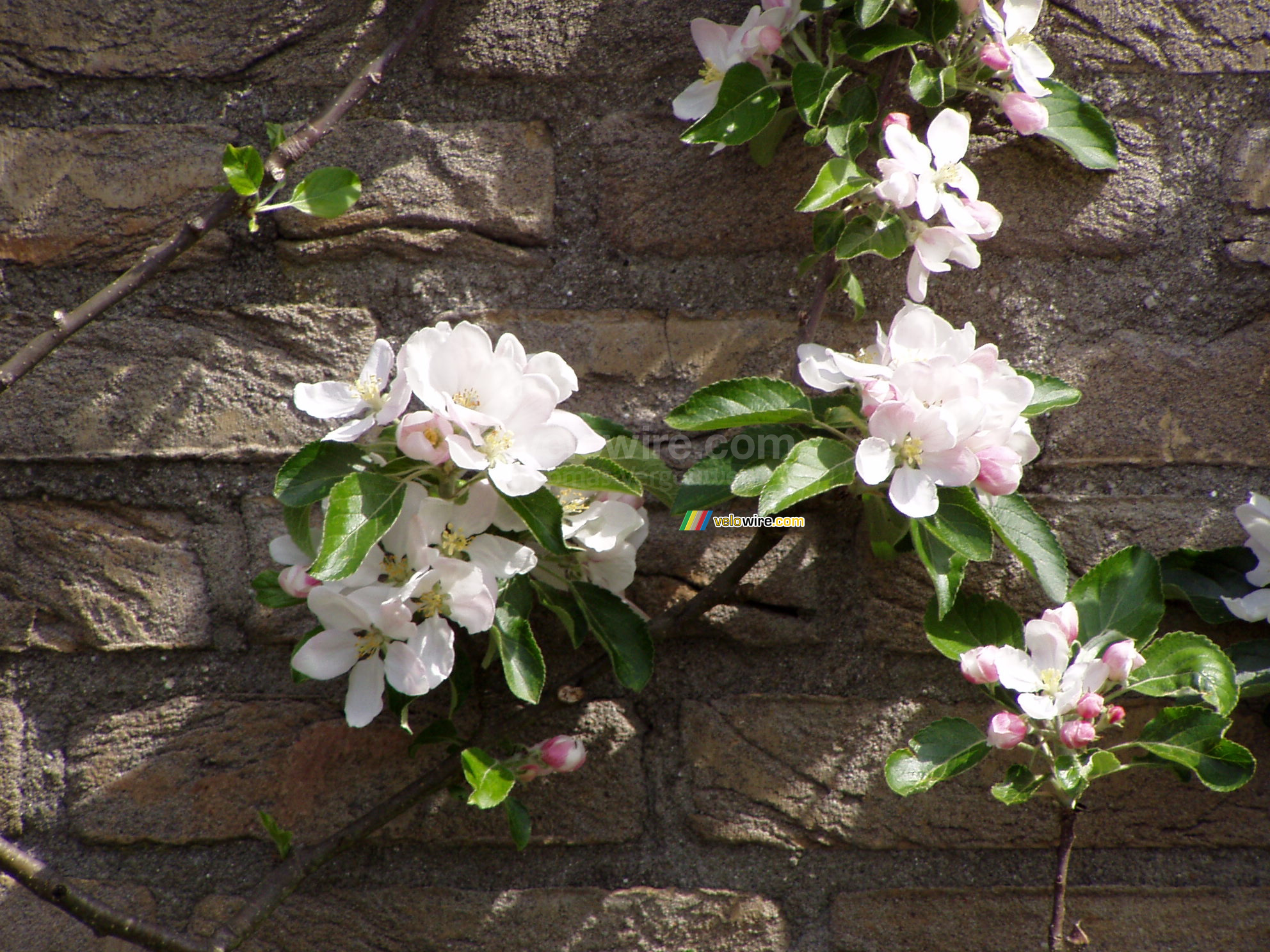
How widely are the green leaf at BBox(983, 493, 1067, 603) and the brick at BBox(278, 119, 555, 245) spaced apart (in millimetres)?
522

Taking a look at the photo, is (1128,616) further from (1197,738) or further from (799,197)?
(799,197)

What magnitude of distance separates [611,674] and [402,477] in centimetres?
32

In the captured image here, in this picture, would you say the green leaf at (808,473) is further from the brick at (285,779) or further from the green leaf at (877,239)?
the brick at (285,779)

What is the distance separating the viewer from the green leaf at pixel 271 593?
871 millimetres

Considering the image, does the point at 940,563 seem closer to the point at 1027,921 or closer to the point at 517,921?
the point at 1027,921

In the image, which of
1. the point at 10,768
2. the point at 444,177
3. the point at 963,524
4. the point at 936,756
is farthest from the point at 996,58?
the point at 10,768

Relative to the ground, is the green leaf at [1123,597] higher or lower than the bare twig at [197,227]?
lower

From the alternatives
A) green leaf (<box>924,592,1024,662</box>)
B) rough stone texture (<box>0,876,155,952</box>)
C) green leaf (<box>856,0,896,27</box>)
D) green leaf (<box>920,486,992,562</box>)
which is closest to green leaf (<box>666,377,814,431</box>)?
green leaf (<box>920,486,992,562</box>)

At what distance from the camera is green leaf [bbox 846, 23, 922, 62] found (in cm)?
90

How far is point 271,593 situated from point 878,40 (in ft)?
2.51

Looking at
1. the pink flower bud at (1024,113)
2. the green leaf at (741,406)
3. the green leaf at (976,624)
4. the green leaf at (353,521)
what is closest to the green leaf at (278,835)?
the green leaf at (353,521)

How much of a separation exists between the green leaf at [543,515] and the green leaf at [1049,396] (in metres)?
0.43

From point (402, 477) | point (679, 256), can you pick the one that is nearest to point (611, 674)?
point (402, 477)

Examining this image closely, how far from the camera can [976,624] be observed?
36.4 inches
